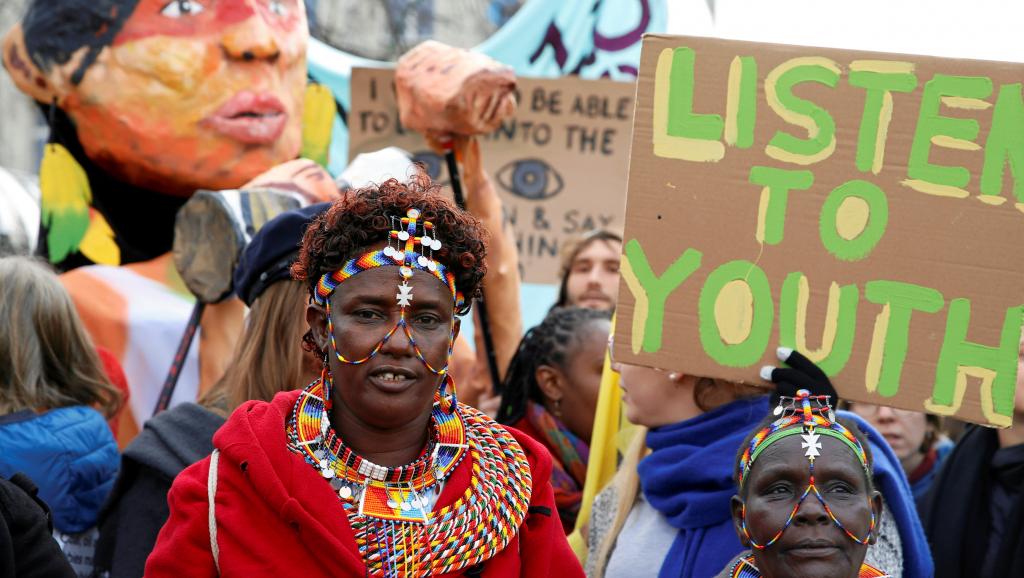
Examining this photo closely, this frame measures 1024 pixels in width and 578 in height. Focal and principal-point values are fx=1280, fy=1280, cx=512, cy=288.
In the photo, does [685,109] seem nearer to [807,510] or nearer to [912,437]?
[807,510]

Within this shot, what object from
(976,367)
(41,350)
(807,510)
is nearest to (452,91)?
(41,350)

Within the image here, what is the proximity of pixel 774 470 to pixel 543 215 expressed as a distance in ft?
11.0

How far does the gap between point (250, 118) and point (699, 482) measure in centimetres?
271

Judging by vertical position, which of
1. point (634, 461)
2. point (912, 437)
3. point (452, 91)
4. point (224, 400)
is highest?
point (452, 91)

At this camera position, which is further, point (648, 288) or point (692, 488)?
point (692, 488)

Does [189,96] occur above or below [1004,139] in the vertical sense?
below

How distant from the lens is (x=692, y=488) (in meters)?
3.14

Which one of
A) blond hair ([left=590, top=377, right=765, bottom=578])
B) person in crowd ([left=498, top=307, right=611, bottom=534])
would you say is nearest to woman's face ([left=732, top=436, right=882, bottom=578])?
blond hair ([left=590, top=377, right=765, bottom=578])

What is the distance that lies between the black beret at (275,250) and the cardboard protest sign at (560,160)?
8.20 feet

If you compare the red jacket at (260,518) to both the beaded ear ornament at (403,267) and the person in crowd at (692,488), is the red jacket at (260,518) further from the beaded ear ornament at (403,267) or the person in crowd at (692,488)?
the person in crowd at (692,488)

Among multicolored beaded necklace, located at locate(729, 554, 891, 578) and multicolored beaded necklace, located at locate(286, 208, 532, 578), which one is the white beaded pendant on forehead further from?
multicolored beaded necklace, located at locate(729, 554, 891, 578)

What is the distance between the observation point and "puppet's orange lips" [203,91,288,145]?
16.4 ft

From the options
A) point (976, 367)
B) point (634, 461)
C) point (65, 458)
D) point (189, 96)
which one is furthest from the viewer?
point (189, 96)

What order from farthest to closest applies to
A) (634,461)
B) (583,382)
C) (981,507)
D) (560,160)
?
(560,160)
(583,382)
(981,507)
(634,461)
